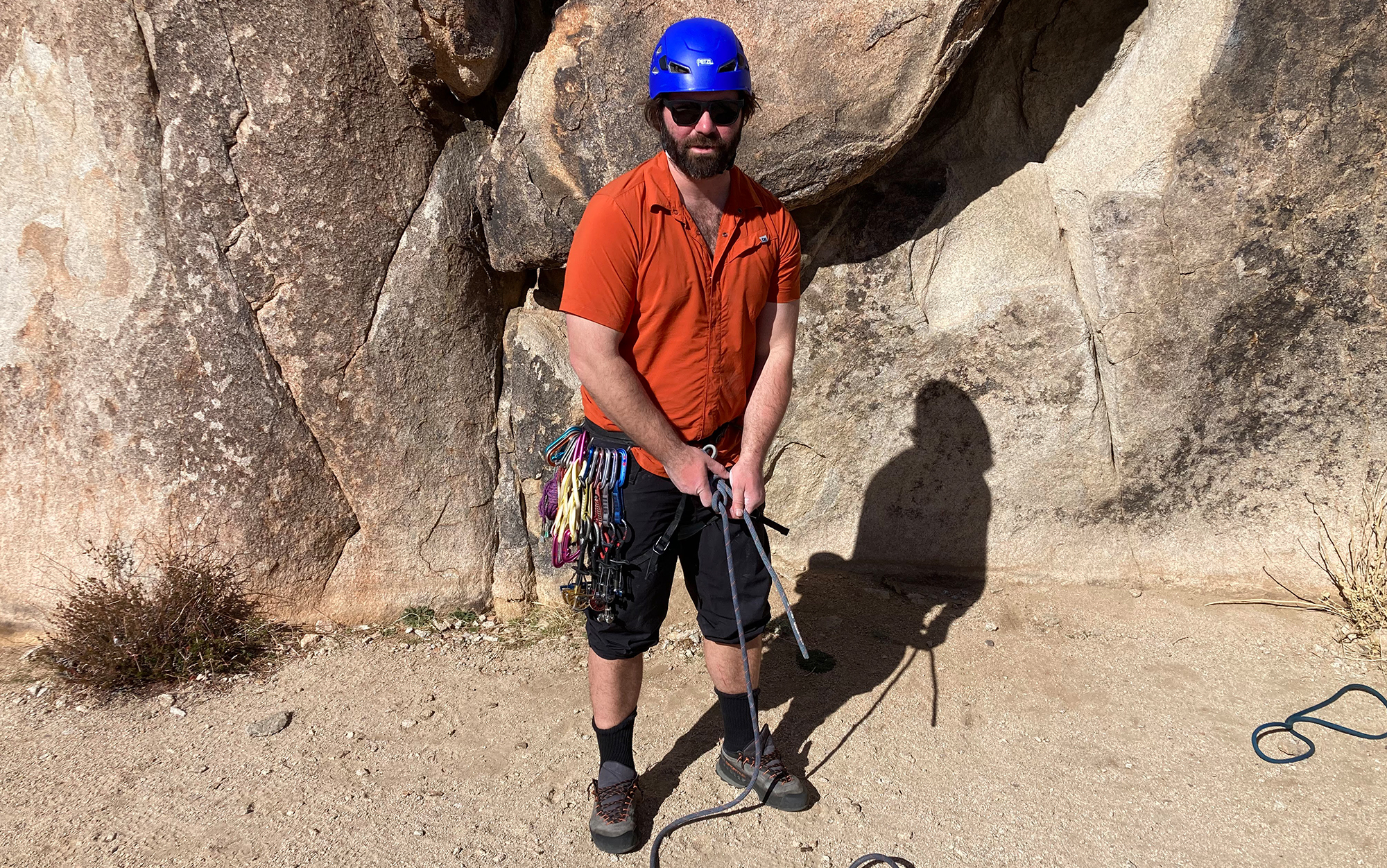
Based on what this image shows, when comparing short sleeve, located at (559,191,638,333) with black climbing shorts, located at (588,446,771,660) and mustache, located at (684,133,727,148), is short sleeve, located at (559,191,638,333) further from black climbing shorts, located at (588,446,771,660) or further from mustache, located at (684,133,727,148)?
black climbing shorts, located at (588,446,771,660)

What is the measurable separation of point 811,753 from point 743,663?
0.60 m

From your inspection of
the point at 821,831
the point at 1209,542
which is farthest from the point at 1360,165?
the point at 821,831

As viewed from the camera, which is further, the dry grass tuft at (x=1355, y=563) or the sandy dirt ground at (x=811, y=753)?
the dry grass tuft at (x=1355, y=563)

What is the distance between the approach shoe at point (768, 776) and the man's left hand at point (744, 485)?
0.84 m

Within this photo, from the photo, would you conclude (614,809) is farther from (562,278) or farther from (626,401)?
(562,278)

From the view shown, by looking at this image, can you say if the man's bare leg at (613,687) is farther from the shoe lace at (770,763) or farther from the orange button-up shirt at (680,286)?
the orange button-up shirt at (680,286)

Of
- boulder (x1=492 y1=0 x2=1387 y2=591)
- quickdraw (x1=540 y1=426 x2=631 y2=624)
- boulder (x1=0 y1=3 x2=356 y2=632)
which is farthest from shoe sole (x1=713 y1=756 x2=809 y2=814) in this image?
boulder (x1=0 y1=3 x2=356 y2=632)

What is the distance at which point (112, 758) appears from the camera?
119 inches

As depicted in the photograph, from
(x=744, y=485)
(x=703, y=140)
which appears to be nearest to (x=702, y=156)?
(x=703, y=140)

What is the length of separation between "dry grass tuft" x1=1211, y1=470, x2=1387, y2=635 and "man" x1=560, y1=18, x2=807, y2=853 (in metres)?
2.37

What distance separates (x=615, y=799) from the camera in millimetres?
2652

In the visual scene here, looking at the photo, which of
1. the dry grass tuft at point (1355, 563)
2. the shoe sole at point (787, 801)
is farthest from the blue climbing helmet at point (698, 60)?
the dry grass tuft at point (1355, 563)

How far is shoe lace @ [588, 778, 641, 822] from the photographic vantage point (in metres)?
2.63

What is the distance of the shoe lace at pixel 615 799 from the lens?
8.63 ft
